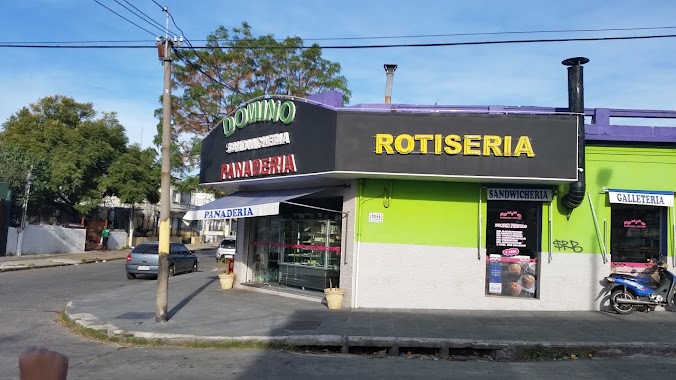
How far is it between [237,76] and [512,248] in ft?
53.3

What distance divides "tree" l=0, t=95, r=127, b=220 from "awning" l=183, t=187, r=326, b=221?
2247cm

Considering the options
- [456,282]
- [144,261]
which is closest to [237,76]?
[144,261]

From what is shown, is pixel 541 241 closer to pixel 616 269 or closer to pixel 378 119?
pixel 616 269

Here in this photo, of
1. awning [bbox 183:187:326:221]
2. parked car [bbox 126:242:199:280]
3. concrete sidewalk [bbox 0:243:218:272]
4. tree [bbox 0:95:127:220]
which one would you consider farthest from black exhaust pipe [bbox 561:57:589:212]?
tree [bbox 0:95:127:220]

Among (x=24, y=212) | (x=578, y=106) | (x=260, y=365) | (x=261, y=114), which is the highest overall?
(x=261, y=114)

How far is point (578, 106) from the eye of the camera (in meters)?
12.0

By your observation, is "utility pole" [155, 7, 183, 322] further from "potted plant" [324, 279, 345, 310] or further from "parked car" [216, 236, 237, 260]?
"parked car" [216, 236, 237, 260]

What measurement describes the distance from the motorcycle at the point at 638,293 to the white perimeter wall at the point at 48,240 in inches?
1120

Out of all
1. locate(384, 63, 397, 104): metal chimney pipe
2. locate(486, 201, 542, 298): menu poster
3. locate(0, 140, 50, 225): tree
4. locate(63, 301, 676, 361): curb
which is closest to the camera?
locate(63, 301, 676, 361): curb

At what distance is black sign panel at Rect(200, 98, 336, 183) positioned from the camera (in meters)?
12.5

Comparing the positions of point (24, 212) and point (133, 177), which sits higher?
point (133, 177)

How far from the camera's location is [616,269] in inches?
506

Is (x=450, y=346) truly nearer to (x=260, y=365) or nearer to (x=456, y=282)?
(x=260, y=365)

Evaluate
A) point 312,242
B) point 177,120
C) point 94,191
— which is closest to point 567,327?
point 312,242
